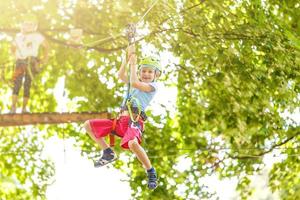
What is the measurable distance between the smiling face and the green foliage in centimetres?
421

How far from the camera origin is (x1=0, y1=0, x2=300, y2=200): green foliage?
13.6 m

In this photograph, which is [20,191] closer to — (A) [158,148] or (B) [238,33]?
(A) [158,148]

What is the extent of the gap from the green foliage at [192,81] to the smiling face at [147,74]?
4.21 m

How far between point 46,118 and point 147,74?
2.28 meters

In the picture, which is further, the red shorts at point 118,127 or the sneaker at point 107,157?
the sneaker at point 107,157

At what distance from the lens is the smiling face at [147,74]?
7695mm

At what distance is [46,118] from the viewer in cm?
945

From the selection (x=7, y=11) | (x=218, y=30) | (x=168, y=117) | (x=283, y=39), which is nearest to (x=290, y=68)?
(x=283, y=39)

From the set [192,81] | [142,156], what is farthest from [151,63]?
[192,81]

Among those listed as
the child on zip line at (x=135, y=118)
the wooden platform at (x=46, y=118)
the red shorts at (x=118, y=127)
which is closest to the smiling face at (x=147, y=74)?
the child on zip line at (x=135, y=118)

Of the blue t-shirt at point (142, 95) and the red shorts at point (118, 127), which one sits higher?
the blue t-shirt at point (142, 95)

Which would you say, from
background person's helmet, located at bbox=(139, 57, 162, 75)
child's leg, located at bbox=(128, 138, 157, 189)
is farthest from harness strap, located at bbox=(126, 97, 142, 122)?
background person's helmet, located at bbox=(139, 57, 162, 75)

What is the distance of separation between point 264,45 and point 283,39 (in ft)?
1.62

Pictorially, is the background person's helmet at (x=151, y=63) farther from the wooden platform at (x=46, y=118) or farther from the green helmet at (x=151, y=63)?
the wooden platform at (x=46, y=118)
